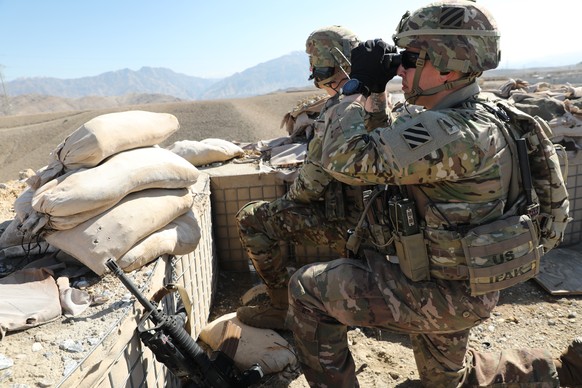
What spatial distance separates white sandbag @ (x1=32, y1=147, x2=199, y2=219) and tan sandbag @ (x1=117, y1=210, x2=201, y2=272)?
0.23 meters

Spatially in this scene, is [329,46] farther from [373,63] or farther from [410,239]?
[410,239]

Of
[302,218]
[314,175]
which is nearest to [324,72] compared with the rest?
[314,175]

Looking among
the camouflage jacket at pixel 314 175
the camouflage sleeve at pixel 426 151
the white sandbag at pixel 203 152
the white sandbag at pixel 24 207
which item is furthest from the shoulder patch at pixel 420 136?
the white sandbag at pixel 203 152

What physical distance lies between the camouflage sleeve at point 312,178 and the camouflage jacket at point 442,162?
76 cm

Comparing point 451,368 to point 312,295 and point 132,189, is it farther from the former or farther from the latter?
point 132,189

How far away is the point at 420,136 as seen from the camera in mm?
1701

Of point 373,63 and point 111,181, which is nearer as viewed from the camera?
point 373,63

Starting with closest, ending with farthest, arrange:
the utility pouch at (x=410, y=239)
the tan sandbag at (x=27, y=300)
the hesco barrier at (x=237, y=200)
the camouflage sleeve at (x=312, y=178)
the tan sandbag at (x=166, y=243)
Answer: the tan sandbag at (x=27, y=300) < the utility pouch at (x=410, y=239) < the tan sandbag at (x=166, y=243) < the camouflage sleeve at (x=312, y=178) < the hesco barrier at (x=237, y=200)

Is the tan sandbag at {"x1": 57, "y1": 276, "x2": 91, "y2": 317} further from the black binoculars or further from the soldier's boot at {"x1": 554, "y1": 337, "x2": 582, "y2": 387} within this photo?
the soldier's boot at {"x1": 554, "y1": 337, "x2": 582, "y2": 387}

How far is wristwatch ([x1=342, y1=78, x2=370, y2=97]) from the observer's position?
198 cm

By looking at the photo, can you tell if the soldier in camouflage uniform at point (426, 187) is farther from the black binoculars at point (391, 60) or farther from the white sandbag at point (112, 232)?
the white sandbag at point (112, 232)

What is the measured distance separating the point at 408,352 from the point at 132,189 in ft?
6.33

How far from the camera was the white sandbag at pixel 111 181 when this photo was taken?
1.99 meters

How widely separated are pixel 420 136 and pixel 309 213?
4.11ft
